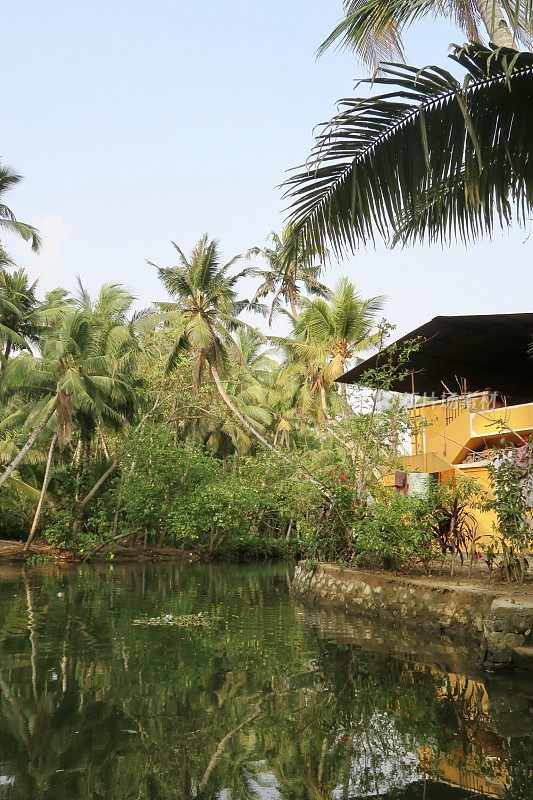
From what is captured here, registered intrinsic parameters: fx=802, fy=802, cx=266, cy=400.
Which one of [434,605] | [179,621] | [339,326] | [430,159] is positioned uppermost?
[339,326]

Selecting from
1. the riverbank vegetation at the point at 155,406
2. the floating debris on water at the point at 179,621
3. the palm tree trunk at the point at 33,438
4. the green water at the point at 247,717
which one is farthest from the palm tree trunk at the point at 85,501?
the green water at the point at 247,717

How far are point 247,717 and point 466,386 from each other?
15.9 m

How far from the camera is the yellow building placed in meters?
17.5

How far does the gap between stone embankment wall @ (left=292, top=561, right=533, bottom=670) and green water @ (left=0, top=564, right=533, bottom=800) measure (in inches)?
17.1

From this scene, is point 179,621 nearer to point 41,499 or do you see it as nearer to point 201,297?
point 201,297

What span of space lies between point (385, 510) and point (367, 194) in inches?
324

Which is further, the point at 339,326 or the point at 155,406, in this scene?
the point at 155,406

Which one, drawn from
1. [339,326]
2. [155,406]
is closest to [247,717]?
[339,326]

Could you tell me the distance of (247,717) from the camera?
251 inches

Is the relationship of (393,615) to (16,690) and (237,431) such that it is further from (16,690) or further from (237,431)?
(237,431)

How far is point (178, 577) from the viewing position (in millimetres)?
22938

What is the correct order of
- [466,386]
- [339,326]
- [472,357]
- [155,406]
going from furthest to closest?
[155,406] < [339,326] < [466,386] < [472,357]

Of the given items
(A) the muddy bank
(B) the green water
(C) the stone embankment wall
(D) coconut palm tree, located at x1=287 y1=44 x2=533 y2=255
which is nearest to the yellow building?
(C) the stone embankment wall

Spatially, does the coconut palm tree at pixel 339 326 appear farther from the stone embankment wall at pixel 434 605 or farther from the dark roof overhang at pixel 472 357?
the stone embankment wall at pixel 434 605
